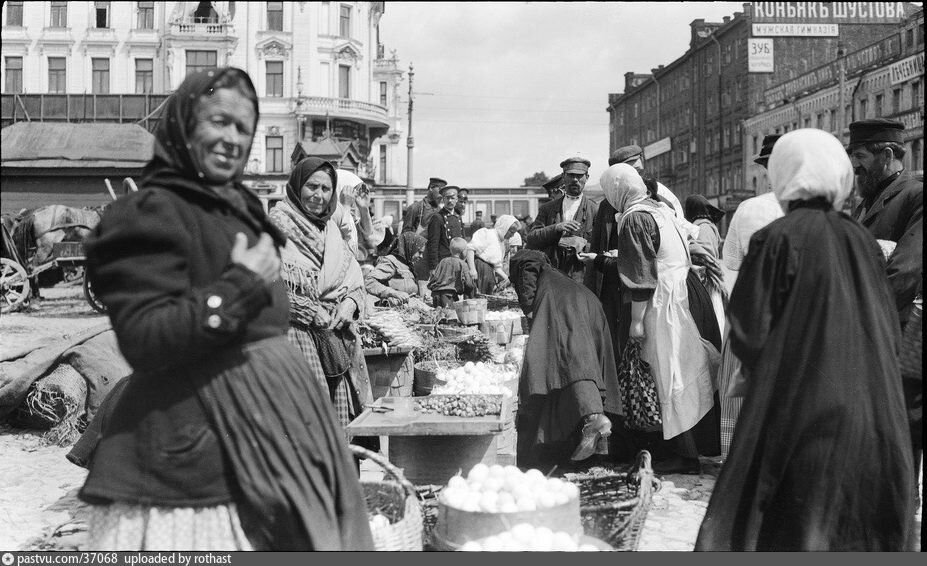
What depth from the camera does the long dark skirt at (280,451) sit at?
220cm

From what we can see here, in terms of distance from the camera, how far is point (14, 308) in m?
14.6

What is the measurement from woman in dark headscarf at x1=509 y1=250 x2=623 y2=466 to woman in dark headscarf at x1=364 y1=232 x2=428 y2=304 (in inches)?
205

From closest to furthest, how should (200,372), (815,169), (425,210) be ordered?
1. (200,372)
2. (815,169)
3. (425,210)

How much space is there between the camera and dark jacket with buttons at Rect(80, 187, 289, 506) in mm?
2066

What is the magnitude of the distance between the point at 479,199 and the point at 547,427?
20.9 metres

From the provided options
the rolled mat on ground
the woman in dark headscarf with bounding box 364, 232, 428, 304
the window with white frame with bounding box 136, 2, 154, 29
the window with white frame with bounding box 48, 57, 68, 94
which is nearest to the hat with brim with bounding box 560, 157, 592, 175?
the rolled mat on ground

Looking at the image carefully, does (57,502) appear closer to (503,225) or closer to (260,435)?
(260,435)

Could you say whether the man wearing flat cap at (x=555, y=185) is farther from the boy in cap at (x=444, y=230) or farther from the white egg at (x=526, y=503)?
the boy in cap at (x=444, y=230)

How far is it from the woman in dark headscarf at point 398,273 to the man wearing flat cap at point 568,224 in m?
4.34


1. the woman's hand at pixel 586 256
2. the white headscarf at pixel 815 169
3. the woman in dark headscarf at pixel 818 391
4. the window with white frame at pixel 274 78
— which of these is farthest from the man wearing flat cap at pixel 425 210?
the window with white frame at pixel 274 78

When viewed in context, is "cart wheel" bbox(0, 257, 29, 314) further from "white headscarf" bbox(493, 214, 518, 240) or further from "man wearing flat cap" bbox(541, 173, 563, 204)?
"man wearing flat cap" bbox(541, 173, 563, 204)

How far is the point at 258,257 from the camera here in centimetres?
222

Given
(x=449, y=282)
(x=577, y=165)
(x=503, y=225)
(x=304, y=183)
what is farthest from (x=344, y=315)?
(x=503, y=225)

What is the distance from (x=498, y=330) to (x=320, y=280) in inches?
204
